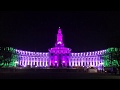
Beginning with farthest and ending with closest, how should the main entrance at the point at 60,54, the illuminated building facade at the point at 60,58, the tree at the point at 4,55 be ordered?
the main entrance at the point at 60,54, the illuminated building facade at the point at 60,58, the tree at the point at 4,55

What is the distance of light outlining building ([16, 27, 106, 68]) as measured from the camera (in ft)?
315

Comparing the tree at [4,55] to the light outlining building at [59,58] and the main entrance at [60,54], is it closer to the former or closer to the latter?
the light outlining building at [59,58]

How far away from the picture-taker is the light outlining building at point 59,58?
315 ft

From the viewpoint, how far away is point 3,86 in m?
11.8

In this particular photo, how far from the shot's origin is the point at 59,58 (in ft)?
321

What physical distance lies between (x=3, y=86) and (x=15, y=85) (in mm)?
714

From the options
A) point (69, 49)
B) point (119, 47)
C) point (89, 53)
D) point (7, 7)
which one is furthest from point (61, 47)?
point (7, 7)

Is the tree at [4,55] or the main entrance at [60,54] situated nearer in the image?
the tree at [4,55]

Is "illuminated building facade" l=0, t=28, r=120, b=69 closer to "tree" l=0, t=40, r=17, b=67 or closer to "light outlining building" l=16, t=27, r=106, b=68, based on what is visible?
"light outlining building" l=16, t=27, r=106, b=68

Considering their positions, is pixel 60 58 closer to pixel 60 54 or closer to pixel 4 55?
pixel 60 54

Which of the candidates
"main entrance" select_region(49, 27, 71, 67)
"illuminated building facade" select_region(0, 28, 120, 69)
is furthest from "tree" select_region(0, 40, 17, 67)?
"main entrance" select_region(49, 27, 71, 67)

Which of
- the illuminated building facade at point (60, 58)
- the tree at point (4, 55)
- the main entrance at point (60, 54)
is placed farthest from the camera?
the main entrance at point (60, 54)

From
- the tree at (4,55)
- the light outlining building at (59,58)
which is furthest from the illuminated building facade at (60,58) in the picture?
the tree at (4,55)

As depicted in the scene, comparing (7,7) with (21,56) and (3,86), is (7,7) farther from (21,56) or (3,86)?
(21,56)
